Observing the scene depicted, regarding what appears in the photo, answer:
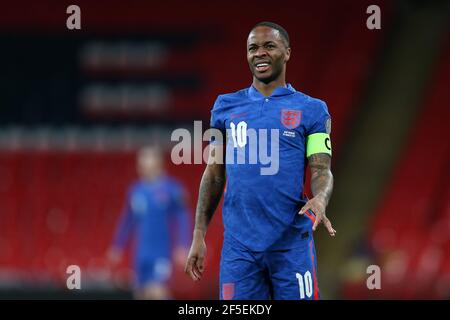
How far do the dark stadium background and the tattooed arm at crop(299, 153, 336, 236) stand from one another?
7664 mm

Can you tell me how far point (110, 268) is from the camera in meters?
11.2

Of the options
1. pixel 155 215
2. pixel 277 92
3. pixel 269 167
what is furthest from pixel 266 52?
pixel 155 215

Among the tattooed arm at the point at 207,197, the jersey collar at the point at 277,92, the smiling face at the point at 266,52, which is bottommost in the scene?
the tattooed arm at the point at 207,197

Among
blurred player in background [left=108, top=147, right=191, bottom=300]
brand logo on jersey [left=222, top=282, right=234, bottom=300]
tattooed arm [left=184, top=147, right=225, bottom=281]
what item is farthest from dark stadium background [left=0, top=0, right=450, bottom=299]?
brand logo on jersey [left=222, top=282, right=234, bottom=300]

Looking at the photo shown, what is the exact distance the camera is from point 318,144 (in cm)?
365

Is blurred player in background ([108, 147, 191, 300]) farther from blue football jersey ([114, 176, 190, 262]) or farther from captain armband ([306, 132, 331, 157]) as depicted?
captain armband ([306, 132, 331, 157])

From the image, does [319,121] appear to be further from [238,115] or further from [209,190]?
[209,190]

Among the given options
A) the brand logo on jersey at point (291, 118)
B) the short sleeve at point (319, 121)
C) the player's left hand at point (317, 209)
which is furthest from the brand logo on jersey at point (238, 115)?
the player's left hand at point (317, 209)

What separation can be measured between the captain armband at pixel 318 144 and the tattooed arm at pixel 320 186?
0.02 metres

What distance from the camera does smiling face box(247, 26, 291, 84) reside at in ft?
11.9

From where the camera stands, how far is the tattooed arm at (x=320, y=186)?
11.2 ft

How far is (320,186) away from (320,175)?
0.21 ft
